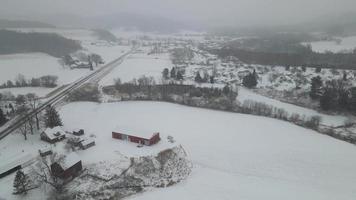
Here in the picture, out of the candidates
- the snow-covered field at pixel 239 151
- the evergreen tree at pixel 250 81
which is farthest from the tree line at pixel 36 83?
the evergreen tree at pixel 250 81

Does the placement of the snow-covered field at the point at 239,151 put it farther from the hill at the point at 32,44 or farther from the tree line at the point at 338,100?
the hill at the point at 32,44

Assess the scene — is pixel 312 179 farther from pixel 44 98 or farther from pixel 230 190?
pixel 44 98

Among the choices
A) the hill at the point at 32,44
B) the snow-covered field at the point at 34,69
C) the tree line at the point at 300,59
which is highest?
the hill at the point at 32,44

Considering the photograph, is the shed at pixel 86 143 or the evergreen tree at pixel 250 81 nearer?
the shed at pixel 86 143

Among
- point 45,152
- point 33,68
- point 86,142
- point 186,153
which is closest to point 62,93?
point 86,142

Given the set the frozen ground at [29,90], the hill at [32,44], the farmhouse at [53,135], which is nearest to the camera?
the farmhouse at [53,135]

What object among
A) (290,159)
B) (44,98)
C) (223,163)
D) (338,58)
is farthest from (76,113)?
(338,58)
